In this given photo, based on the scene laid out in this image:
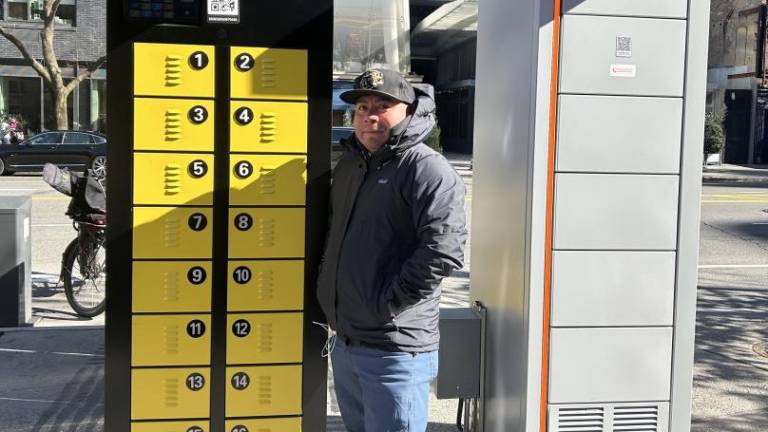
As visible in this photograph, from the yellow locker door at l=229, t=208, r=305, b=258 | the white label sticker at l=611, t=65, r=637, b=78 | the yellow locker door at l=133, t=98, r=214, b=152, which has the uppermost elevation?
the white label sticker at l=611, t=65, r=637, b=78

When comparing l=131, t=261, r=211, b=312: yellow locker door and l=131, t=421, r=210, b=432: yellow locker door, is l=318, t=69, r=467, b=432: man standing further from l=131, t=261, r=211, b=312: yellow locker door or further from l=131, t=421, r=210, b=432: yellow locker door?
l=131, t=421, r=210, b=432: yellow locker door

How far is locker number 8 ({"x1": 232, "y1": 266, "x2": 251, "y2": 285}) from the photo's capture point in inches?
155

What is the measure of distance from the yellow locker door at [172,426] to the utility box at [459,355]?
1.24 m

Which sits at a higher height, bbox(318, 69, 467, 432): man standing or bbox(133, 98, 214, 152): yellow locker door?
bbox(133, 98, 214, 152): yellow locker door

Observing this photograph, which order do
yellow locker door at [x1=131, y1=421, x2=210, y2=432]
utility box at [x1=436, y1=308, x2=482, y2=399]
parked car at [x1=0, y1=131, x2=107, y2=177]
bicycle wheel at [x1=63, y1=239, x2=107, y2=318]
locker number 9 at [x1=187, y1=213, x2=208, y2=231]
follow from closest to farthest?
1. locker number 9 at [x1=187, y1=213, x2=208, y2=231]
2. yellow locker door at [x1=131, y1=421, x2=210, y2=432]
3. utility box at [x1=436, y1=308, x2=482, y2=399]
4. bicycle wheel at [x1=63, y1=239, x2=107, y2=318]
5. parked car at [x1=0, y1=131, x2=107, y2=177]

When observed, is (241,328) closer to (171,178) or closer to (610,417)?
(171,178)

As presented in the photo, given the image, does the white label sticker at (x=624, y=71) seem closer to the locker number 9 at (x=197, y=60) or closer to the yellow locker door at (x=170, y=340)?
the locker number 9 at (x=197, y=60)

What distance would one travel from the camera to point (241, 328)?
3.99 metres

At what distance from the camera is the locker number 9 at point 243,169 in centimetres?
387

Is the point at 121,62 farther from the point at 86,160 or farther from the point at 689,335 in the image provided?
the point at 86,160

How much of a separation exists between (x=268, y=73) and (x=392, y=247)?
1.06 metres

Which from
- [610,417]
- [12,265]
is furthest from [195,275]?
[12,265]

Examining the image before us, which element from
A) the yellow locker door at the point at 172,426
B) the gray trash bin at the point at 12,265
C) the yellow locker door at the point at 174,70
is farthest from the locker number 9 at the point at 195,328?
the gray trash bin at the point at 12,265

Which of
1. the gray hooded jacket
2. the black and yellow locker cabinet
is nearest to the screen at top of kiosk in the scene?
the black and yellow locker cabinet
